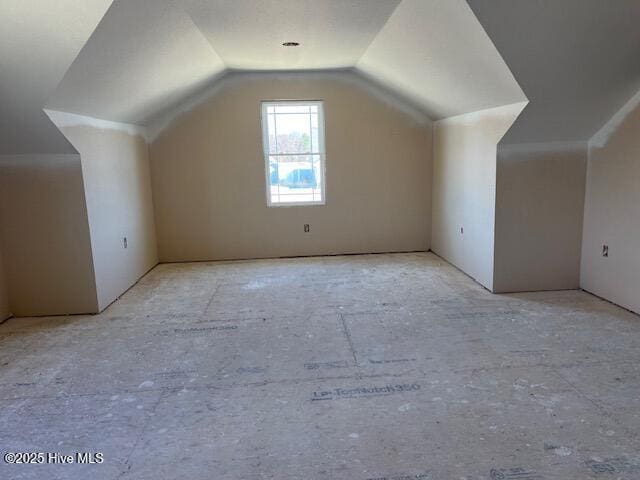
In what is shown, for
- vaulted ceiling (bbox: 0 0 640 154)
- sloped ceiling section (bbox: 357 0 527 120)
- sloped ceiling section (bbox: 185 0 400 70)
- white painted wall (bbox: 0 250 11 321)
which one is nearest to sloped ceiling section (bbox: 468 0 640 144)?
vaulted ceiling (bbox: 0 0 640 154)

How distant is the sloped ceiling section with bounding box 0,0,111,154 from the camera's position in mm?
2314

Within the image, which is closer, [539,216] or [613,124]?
[613,124]

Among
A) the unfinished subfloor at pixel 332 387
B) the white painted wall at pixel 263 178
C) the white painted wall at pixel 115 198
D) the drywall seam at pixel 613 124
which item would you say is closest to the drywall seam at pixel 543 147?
the drywall seam at pixel 613 124

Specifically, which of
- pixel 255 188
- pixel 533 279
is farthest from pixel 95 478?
pixel 255 188

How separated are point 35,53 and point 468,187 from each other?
381cm

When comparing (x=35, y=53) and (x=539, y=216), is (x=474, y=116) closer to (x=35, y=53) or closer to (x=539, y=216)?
(x=539, y=216)

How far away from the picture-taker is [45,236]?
369 cm

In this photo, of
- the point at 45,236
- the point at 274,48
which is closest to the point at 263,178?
the point at 274,48

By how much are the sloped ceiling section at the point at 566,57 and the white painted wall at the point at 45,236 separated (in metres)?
3.30

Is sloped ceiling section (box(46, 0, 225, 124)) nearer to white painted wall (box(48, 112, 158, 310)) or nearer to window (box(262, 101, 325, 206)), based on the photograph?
white painted wall (box(48, 112, 158, 310))

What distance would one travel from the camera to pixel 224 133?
17.9ft

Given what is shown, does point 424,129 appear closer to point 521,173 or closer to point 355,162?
point 355,162

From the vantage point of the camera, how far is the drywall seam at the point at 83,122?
10.6 feet

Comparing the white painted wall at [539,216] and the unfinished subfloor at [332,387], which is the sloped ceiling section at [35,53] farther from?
the white painted wall at [539,216]
